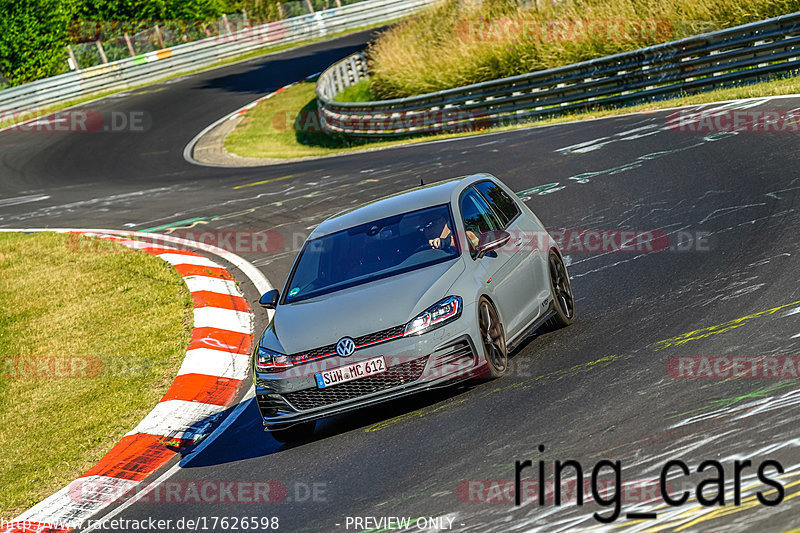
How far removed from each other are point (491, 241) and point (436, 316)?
3.45ft

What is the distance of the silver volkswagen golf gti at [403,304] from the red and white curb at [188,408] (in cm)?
131

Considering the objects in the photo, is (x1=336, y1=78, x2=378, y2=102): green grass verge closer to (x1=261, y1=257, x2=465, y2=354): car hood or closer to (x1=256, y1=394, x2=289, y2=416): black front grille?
(x1=261, y1=257, x2=465, y2=354): car hood

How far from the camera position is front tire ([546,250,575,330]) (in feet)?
31.8

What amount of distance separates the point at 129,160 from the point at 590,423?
25654 millimetres

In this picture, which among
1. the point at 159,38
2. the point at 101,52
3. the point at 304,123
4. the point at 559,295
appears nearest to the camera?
the point at 559,295

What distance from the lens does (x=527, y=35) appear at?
99.3 ft

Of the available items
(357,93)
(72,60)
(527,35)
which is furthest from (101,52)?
(527,35)

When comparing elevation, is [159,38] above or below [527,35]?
above

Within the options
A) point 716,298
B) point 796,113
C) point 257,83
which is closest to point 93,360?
point 716,298

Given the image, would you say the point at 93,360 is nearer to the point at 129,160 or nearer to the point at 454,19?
the point at 129,160

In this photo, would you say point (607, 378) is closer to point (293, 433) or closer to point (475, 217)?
point (475, 217)

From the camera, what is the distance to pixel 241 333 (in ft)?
40.0

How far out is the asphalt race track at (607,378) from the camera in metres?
5.83

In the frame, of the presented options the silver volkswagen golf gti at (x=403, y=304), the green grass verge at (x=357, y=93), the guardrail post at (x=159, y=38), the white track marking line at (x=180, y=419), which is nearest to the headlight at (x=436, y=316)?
the silver volkswagen golf gti at (x=403, y=304)
